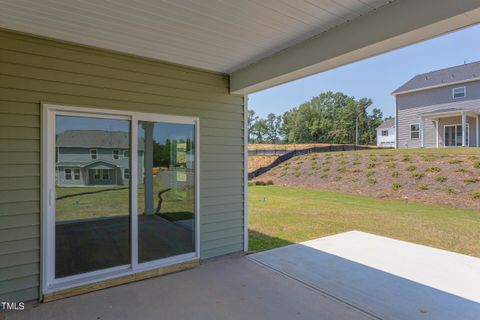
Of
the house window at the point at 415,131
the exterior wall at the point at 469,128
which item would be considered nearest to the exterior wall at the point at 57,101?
the exterior wall at the point at 469,128

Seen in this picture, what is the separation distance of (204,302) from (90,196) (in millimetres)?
1644

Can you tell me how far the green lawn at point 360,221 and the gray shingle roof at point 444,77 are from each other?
9.37m

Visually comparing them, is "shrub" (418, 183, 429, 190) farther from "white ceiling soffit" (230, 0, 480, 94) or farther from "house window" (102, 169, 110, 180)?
"house window" (102, 169, 110, 180)

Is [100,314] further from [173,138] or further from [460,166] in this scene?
[460,166]

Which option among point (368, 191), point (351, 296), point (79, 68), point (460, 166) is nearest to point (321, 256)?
point (351, 296)

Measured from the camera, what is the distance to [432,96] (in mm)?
14180

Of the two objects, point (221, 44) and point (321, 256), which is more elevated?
point (221, 44)

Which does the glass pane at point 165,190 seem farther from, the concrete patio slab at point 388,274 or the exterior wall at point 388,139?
the exterior wall at point 388,139

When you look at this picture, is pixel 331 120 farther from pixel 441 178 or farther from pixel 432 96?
pixel 441 178

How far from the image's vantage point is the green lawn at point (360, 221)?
4.63 m

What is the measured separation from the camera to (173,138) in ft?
11.4

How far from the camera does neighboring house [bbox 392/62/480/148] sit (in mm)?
12977

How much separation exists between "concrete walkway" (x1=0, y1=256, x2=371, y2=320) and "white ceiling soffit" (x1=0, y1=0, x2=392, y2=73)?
2508 millimetres

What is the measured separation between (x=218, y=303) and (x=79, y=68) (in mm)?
2730
